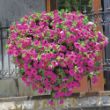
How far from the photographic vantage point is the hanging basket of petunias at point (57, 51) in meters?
6.36

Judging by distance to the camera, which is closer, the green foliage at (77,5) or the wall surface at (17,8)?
the green foliage at (77,5)

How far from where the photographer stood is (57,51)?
6379 mm

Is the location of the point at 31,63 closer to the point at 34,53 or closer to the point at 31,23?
the point at 34,53

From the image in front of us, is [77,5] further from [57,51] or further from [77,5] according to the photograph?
[57,51]

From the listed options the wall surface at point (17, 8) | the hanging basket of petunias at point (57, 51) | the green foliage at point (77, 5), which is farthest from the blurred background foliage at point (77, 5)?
the hanging basket of petunias at point (57, 51)

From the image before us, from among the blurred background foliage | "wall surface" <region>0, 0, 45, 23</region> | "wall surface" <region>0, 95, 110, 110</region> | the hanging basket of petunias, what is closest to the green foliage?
the blurred background foliage

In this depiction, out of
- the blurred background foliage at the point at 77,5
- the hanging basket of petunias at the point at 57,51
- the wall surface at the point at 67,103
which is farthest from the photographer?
the blurred background foliage at the point at 77,5

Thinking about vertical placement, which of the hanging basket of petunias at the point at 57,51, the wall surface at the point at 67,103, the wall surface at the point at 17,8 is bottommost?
the wall surface at the point at 67,103

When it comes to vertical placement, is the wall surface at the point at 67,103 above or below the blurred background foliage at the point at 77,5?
below

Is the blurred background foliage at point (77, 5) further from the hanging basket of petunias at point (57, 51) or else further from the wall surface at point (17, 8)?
the hanging basket of petunias at point (57, 51)

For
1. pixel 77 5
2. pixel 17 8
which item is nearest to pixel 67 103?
pixel 77 5

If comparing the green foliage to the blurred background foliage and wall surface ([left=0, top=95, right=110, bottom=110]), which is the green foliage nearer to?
the blurred background foliage

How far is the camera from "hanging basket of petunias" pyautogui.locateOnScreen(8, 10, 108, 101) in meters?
6.36

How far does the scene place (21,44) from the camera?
644 cm
